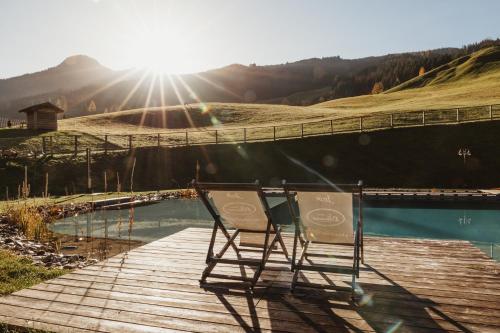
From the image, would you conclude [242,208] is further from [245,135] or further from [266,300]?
[245,135]

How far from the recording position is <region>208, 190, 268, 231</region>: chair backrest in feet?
15.2

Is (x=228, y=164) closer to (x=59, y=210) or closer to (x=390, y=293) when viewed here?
(x=59, y=210)

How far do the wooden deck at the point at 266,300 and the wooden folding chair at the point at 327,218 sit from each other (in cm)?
29

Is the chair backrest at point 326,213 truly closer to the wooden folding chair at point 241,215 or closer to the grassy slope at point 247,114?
the wooden folding chair at point 241,215

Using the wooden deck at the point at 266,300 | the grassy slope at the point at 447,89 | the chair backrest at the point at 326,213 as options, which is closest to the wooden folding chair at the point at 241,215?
the wooden deck at the point at 266,300

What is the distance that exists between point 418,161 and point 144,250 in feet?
65.0

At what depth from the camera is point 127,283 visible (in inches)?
183

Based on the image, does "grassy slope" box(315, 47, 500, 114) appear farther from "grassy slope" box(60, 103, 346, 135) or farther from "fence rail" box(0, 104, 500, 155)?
"fence rail" box(0, 104, 500, 155)

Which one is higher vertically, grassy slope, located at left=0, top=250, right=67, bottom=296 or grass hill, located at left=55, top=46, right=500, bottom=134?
grass hill, located at left=55, top=46, right=500, bottom=134

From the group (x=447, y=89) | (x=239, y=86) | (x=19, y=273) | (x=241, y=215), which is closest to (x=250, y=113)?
(x=447, y=89)

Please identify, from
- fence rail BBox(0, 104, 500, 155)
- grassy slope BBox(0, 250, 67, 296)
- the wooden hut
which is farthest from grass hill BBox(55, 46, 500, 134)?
grassy slope BBox(0, 250, 67, 296)

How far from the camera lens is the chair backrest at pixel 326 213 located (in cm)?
433

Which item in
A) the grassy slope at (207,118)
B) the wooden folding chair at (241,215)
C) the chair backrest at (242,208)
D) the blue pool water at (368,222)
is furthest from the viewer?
the grassy slope at (207,118)

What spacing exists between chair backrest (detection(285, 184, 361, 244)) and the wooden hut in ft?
127
